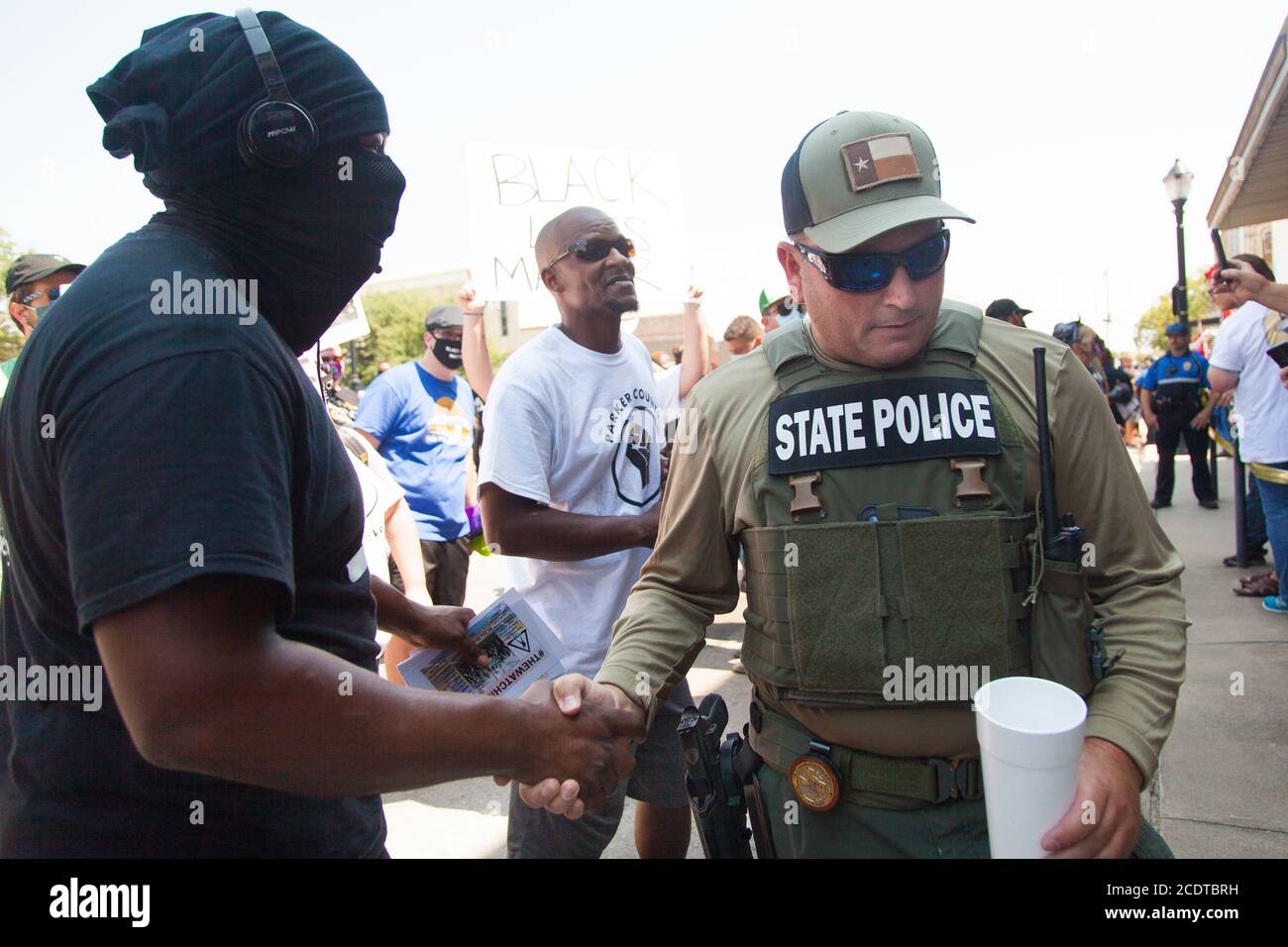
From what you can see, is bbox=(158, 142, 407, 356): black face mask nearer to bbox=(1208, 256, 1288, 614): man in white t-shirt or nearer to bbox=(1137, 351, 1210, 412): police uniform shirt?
bbox=(1208, 256, 1288, 614): man in white t-shirt

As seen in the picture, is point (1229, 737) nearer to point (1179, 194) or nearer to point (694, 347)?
point (694, 347)

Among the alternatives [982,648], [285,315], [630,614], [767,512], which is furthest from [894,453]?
[285,315]

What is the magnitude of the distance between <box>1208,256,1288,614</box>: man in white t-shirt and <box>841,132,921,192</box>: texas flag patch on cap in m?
4.35

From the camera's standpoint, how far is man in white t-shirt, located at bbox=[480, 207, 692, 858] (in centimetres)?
272

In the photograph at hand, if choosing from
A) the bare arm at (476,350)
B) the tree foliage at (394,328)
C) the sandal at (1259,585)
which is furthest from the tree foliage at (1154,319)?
the bare arm at (476,350)

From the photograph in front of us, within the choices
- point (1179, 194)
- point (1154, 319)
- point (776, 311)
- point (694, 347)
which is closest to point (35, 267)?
point (694, 347)

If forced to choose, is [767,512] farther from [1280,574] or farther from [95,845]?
[1280,574]

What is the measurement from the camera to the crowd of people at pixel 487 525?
1.08 m

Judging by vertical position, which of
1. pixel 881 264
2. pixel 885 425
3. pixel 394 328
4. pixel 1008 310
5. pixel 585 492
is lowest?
pixel 585 492

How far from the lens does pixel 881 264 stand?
1.88 metres

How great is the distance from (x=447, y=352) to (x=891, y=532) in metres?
4.50

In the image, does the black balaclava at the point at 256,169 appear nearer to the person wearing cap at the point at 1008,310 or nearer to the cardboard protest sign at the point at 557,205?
the cardboard protest sign at the point at 557,205

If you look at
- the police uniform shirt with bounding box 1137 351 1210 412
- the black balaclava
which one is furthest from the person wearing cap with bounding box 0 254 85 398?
the police uniform shirt with bounding box 1137 351 1210 412

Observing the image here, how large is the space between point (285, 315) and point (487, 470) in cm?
133
